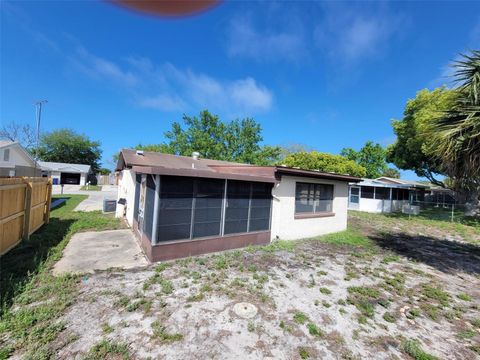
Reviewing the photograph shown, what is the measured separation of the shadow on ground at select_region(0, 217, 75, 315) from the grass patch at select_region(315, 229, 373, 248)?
327 inches

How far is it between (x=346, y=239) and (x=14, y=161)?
→ 2375 cm

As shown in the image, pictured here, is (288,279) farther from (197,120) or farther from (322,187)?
(197,120)

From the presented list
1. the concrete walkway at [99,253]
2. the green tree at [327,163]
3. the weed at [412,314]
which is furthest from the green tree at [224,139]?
the weed at [412,314]

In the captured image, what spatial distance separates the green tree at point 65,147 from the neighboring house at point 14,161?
25.8 meters

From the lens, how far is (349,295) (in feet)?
14.4

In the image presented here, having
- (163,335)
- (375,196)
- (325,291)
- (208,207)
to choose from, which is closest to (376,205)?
(375,196)

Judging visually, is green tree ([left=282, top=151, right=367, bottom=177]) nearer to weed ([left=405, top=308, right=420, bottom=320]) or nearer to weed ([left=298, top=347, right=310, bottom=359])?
weed ([left=405, top=308, right=420, bottom=320])

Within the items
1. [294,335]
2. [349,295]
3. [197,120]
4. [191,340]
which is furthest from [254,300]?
[197,120]

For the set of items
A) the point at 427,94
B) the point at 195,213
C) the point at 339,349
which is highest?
the point at 427,94

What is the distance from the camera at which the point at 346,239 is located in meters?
8.80

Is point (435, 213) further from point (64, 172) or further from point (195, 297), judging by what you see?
point (64, 172)

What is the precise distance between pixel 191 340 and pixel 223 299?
1.08 m

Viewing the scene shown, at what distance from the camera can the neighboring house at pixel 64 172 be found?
3191cm

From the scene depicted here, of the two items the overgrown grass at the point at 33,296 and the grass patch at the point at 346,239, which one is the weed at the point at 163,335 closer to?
the overgrown grass at the point at 33,296
